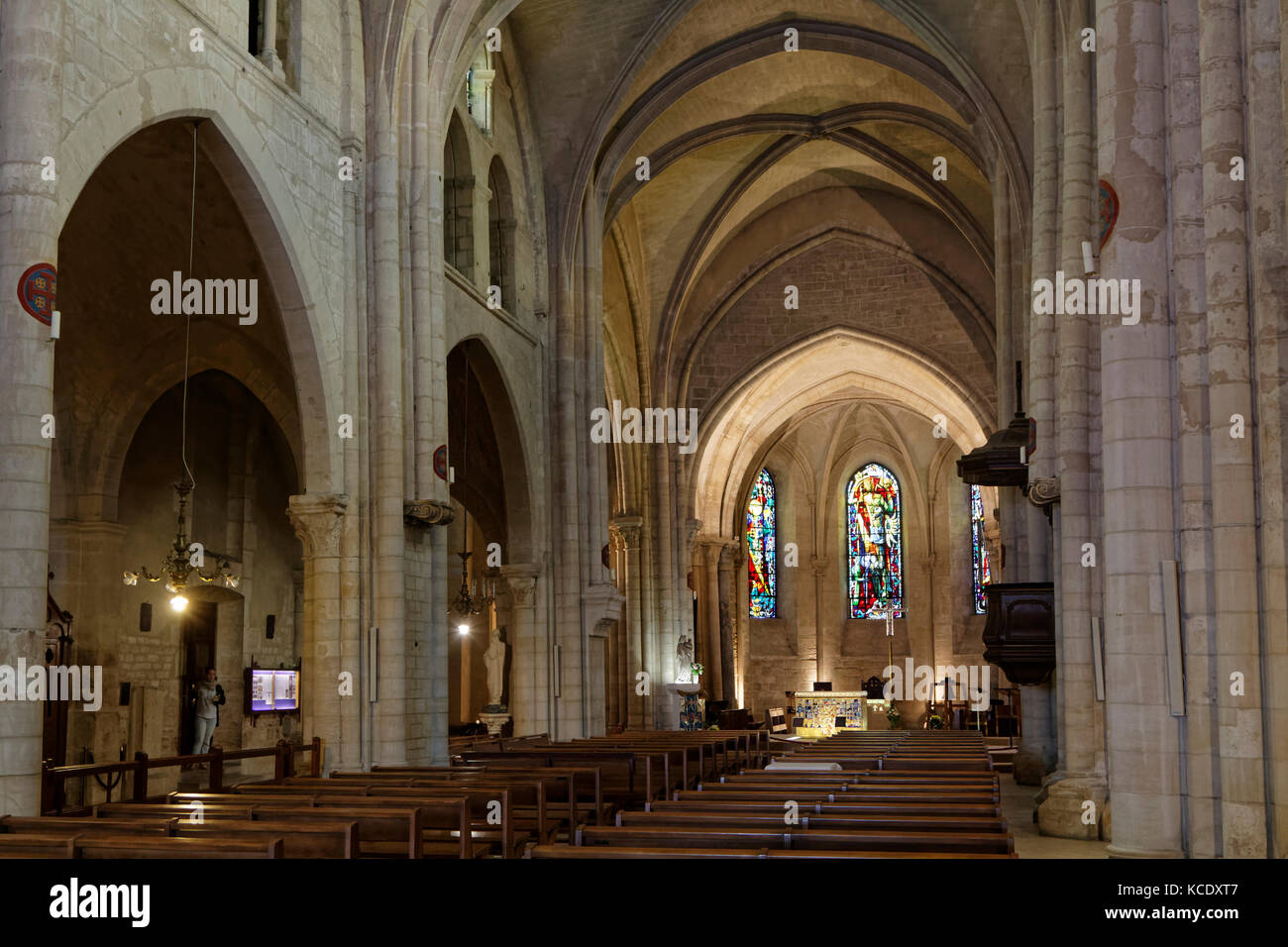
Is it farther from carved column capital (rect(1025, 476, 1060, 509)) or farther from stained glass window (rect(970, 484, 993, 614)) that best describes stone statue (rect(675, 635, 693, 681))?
carved column capital (rect(1025, 476, 1060, 509))

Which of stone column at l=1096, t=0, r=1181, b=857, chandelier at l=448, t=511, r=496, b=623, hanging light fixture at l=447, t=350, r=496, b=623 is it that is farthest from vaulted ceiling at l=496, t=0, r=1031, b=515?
stone column at l=1096, t=0, r=1181, b=857

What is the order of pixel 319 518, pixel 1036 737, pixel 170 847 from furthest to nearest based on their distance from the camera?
pixel 1036 737, pixel 319 518, pixel 170 847

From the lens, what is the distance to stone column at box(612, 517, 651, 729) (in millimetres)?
29891

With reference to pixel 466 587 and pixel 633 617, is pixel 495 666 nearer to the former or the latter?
pixel 466 587

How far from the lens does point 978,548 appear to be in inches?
1667

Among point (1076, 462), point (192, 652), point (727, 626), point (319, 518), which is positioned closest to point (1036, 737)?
point (1076, 462)

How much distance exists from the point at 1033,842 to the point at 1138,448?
186 inches

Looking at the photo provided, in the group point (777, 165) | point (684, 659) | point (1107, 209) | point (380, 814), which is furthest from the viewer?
point (684, 659)

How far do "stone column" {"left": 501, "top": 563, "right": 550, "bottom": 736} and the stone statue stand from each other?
958 cm

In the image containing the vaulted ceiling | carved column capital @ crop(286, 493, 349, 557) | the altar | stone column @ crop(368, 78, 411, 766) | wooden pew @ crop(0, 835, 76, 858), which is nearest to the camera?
wooden pew @ crop(0, 835, 76, 858)
